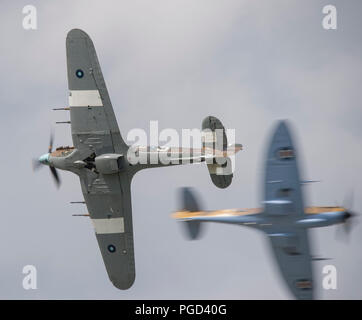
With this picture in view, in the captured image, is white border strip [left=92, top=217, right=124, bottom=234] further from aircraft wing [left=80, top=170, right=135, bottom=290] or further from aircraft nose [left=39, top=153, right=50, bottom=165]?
aircraft nose [left=39, top=153, right=50, bottom=165]

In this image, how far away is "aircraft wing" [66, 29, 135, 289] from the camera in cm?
3388

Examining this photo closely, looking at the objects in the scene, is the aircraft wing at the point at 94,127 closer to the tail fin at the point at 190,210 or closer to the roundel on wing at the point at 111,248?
the roundel on wing at the point at 111,248

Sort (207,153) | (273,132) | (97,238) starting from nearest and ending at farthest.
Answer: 1. (273,132)
2. (207,153)
3. (97,238)

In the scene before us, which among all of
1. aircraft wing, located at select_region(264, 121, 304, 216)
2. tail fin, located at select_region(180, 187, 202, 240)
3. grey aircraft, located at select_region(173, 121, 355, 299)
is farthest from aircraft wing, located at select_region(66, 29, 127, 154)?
aircraft wing, located at select_region(264, 121, 304, 216)

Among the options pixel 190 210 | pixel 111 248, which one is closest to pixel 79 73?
pixel 111 248

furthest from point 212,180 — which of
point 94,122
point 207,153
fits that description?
point 94,122

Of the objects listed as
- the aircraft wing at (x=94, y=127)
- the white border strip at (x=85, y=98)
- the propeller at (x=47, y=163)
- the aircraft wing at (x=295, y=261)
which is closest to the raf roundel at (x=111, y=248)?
the aircraft wing at (x=94, y=127)

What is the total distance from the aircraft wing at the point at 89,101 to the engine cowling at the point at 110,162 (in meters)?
0.25

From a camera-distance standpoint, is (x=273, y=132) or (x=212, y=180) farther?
(x=212, y=180)

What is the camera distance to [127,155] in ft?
111

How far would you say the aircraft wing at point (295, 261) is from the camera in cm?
2912

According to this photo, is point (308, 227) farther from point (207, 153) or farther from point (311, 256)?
point (207, 153)

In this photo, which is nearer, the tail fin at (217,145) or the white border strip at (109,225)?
the tail fin at (217,145)

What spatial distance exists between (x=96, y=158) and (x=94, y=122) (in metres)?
1.09
